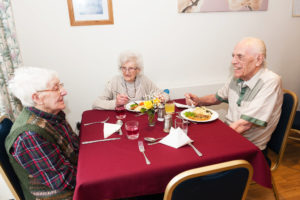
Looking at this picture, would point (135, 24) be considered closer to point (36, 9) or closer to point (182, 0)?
point (182, 0)

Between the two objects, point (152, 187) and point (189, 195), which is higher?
point (189, 195)

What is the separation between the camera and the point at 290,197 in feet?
6.23

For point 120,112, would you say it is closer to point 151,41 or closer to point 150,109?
point 150,109

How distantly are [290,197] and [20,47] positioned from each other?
3.05 meters

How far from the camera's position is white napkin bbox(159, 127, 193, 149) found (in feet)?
3.98

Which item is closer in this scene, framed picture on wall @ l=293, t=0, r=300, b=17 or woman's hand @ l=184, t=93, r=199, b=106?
woman's hand @ l=184, t=93, r=199, b=106

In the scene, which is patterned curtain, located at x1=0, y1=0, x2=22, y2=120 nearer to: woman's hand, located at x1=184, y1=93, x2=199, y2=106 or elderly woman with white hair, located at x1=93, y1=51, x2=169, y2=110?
elderly woman with white hair, located at x1=93, y1=51, x2=169, y2=110

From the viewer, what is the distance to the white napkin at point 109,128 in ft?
4.60

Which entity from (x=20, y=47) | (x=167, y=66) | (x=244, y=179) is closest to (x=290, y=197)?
(x=244, y=179)

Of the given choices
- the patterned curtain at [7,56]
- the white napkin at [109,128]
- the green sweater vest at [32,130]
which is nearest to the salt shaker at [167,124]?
the white napkin at [109,128]

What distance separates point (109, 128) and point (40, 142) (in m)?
0.49

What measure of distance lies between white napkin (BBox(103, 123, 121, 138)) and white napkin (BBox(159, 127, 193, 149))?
1.17 feet

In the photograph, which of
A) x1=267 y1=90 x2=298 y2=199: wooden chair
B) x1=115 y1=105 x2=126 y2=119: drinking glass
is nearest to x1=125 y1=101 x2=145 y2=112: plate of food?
x1=115 y1=105 x2=126 y2=119: drinking glass

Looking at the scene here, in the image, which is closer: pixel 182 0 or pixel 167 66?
pixel 182 0
